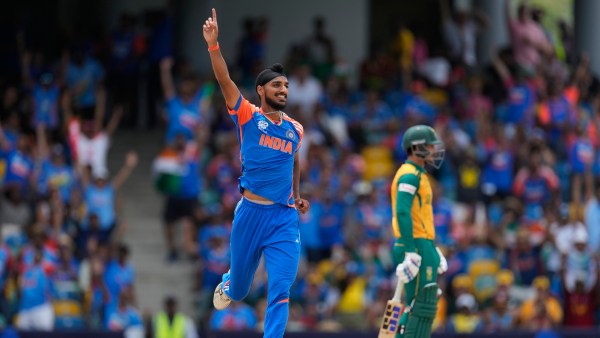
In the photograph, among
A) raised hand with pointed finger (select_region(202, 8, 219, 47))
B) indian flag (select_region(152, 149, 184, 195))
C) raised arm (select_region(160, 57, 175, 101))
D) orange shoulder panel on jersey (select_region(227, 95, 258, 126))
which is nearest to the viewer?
raised hand with pointed finger (select_region(202, 8, 219, 47))

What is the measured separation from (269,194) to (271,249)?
48cm

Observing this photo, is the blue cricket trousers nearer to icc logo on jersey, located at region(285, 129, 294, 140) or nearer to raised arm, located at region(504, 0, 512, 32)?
icc logo on jersey, located at region(285, 129, 294, 140)

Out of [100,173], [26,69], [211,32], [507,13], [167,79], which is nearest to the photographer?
[211,32]

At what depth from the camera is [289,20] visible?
2648 cm

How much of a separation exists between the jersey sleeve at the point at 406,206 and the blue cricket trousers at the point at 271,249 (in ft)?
3.89

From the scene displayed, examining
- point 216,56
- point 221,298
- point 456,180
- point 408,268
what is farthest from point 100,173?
point 216,56

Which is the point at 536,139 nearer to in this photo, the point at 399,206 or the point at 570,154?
the point at 570,154

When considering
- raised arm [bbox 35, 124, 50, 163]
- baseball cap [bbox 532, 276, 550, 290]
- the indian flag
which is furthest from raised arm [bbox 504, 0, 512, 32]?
raised arm [bbox 35, 124, 50, 163]

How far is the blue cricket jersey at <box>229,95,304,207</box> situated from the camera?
11859mm

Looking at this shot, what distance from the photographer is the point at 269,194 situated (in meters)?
→ 12.0

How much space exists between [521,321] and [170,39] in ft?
28.6

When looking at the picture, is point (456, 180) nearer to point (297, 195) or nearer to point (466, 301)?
point (466, 301)

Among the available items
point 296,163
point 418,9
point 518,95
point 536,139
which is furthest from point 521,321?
point 418,9

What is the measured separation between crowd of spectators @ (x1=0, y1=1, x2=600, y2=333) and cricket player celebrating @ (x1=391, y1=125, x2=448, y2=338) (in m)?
6.51
